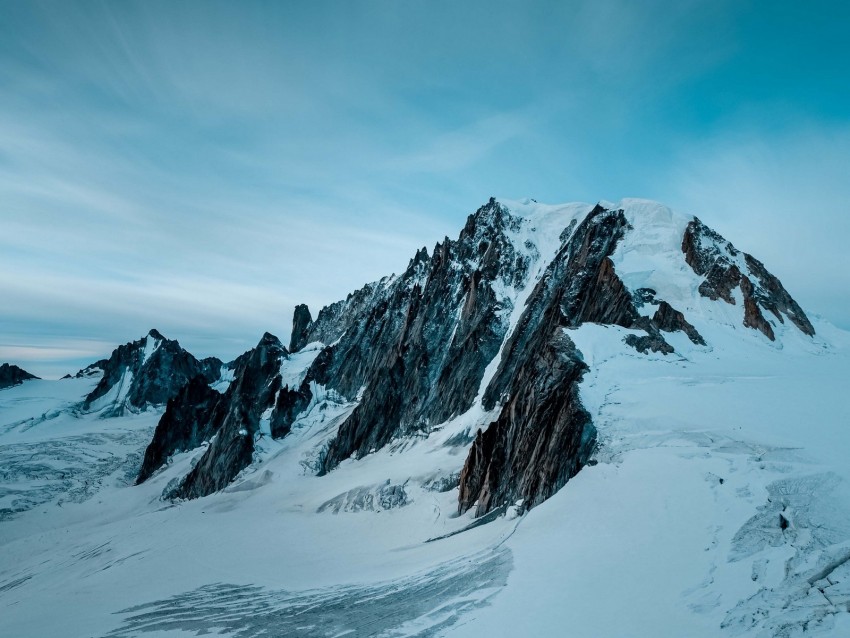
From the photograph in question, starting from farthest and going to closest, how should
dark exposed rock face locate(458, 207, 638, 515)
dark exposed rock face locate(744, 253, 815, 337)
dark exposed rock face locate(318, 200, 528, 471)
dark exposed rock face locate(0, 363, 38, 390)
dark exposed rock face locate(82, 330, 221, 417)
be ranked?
1. dark exposed rock face locate(0, 363, 38, 390)
2. dark exposed rock face locate(82, 330, 221, 417)
3. dark exposed rock face locate(318, 200, 528, 471)
4. dark exposed rock face locate(744, 253, 815, 337)
5. dark exposed rock face locate(458, 207, 638, 515)

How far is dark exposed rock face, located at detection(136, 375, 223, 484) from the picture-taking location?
100375 mm

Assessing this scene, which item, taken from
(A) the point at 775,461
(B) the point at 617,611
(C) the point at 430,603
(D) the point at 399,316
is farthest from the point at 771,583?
(D) the point at 399,316

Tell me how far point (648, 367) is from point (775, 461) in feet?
44.1

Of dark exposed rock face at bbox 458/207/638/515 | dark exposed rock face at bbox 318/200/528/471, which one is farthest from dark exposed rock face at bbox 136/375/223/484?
dark exposed rock face at bbox 458/207/638/515

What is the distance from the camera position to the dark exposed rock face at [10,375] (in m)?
180

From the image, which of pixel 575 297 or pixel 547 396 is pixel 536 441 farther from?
pixel 575 297

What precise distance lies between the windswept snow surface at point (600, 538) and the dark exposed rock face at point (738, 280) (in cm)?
135

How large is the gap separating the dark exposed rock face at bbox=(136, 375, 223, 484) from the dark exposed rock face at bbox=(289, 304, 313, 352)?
45339mm

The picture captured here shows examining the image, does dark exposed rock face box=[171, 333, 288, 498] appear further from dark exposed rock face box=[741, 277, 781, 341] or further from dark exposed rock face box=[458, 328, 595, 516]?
dark exposed rock face box=[741, 277, 781, 341]

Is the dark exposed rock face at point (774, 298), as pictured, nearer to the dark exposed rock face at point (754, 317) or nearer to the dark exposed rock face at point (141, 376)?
the dark exposed rock face at point (754, 317)

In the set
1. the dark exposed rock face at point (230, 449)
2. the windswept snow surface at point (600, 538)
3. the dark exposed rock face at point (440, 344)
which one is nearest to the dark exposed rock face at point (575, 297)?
the windswept snow surface at point (600, 538)

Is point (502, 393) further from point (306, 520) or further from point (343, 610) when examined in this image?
point (343, 610)

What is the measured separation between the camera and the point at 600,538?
17953mm

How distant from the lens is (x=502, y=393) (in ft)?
181
